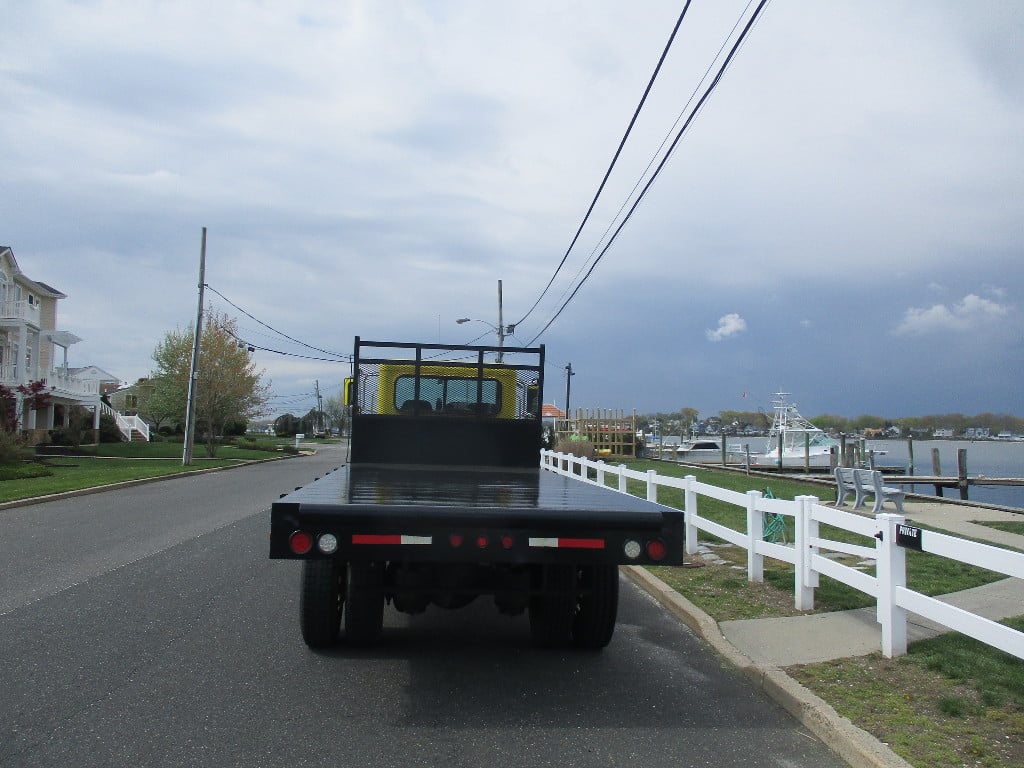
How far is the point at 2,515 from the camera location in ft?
49.9

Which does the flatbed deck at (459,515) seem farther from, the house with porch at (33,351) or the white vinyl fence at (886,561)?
the house with porch at (33,351)

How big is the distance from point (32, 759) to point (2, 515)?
12.9 meters

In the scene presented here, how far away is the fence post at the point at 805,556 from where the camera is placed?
7586 mm

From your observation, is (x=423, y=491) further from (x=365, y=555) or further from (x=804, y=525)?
(x=804, y=525)

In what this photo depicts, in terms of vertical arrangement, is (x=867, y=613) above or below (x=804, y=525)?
below

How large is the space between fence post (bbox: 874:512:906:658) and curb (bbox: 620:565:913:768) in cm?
87

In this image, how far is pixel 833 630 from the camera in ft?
22.5

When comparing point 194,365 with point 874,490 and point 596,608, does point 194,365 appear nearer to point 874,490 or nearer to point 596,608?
point 874,490

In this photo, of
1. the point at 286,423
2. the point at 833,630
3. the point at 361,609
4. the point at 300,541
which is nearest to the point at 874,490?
the point at 833,630

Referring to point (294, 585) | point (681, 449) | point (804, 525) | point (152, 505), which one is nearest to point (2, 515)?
point (152, 505)

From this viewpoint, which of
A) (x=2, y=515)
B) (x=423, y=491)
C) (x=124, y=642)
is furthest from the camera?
(x=2, y=515)

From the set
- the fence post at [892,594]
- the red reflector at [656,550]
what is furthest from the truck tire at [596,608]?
the fence post at [892,594]

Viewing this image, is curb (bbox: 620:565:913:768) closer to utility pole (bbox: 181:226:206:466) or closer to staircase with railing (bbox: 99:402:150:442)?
utility pole (bbox: 181:226:206:466)

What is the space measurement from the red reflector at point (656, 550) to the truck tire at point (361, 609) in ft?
5.56
